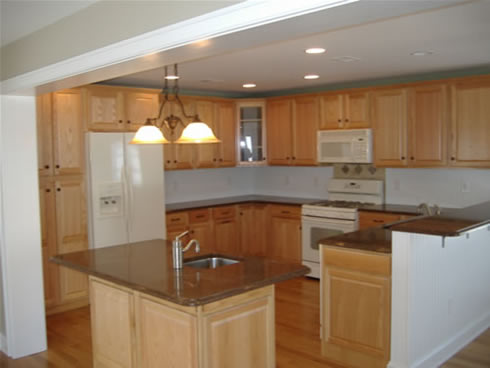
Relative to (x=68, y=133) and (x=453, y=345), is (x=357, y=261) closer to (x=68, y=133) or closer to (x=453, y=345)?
(x=453, y=345)

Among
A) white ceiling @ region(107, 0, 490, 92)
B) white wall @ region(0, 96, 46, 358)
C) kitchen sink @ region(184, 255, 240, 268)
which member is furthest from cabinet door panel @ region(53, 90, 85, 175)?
kitchen sink @ region(184, 255, 240, 268)

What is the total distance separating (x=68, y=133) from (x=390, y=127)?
11.4 feet

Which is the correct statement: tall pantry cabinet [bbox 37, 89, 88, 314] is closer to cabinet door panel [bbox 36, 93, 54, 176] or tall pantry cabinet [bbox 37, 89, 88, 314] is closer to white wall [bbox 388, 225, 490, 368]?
cabinet door panel [bbox 36, 93, 54, 176]

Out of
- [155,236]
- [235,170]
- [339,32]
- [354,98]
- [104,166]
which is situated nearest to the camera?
[339,32]

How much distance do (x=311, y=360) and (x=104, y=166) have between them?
2.79 meters

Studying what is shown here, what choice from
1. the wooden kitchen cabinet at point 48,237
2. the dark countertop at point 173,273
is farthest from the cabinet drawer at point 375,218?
the wooden kitchen cabinet at point 48,237

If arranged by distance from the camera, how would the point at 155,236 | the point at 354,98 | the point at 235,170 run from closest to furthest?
the point at 155,236 → the point at 354,98 → the point at 235,170

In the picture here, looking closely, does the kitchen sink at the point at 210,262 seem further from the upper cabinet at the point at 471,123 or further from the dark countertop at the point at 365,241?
the upper cabinet at the point at 471,123

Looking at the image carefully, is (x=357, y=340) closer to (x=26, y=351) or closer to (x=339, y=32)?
(x=339, y=32)

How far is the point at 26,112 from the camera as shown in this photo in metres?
3.95

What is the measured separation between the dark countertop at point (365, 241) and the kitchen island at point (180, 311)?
0.64 m

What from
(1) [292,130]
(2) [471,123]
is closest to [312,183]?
(1) [292,130]

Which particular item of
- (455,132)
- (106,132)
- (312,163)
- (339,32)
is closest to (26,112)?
(106,132)

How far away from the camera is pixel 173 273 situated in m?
2.98
